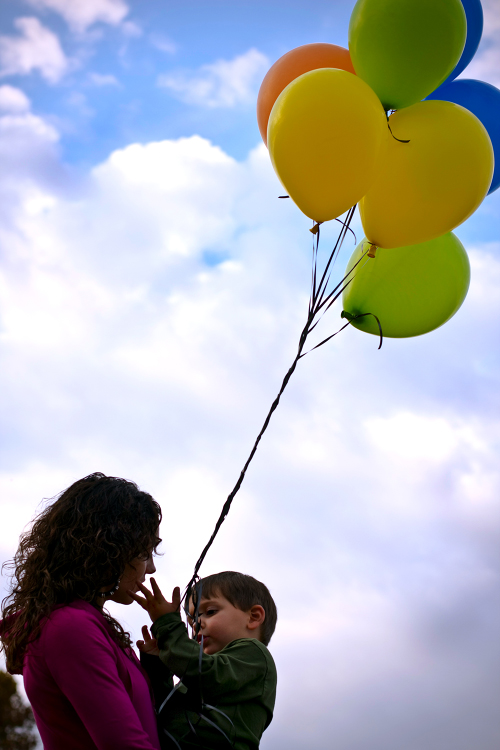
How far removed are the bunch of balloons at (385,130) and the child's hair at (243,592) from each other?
4.71 feet

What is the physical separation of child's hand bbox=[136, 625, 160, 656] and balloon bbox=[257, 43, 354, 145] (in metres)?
2.11

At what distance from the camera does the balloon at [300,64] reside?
2.41 m

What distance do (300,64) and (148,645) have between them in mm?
2271

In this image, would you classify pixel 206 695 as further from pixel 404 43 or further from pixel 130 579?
pixel 404 43

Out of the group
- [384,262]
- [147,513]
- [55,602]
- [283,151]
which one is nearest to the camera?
[55,602]

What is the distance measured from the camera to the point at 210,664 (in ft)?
5.82

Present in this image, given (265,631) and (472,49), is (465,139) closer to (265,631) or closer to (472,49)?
(472,49)

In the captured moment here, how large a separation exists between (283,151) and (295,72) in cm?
52

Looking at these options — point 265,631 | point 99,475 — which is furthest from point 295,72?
point 265,631

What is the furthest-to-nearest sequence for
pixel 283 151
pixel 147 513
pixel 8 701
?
pixel 8 701 < pixel 283 151 < pixel 147 513

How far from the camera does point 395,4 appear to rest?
7.09 feet

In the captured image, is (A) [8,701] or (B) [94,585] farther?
(A) [8,701]

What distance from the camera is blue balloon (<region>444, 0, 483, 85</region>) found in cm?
255

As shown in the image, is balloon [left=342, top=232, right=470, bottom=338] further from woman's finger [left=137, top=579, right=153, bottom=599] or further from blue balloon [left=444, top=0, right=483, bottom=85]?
woman's finger [left=137, top=579, right=153, bottom=599]
